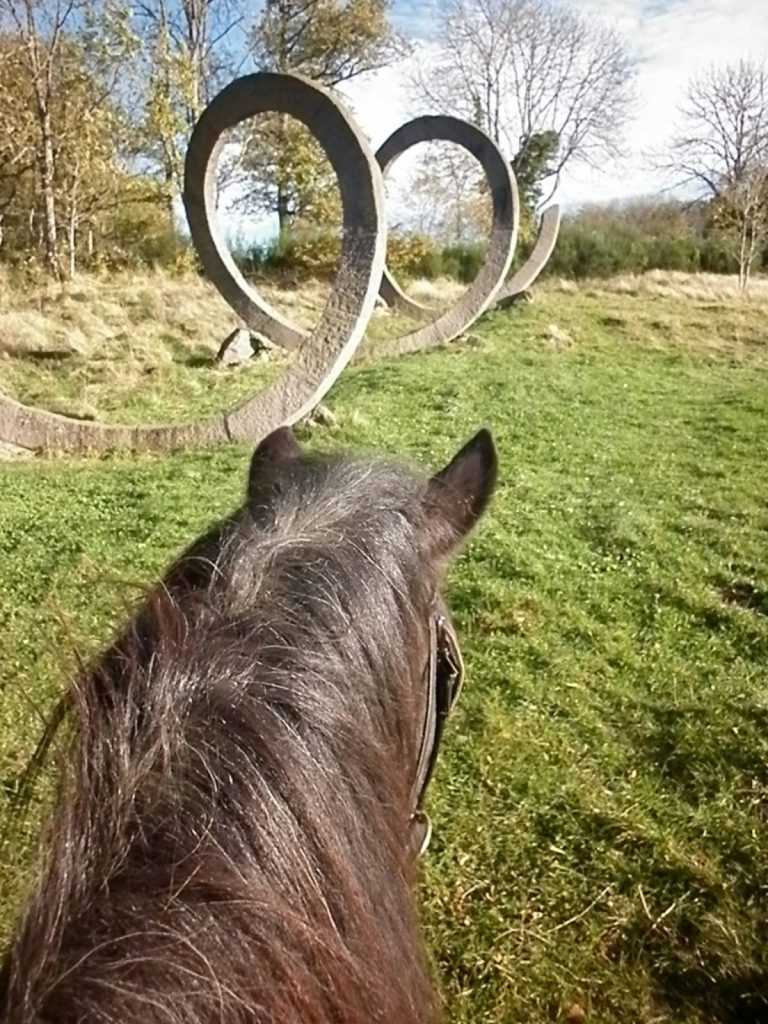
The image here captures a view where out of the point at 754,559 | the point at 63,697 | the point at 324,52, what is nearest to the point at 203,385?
the point at 754,559

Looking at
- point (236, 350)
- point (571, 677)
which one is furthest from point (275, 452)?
point (236, 350)

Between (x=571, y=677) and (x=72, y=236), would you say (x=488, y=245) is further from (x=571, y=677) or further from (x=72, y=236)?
(x=571, y=677)

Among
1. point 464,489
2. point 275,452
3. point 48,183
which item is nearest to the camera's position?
point 464,489

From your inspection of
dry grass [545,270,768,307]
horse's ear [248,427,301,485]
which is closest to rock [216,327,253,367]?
dry grass [545,270,768,307]

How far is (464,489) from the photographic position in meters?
1.76

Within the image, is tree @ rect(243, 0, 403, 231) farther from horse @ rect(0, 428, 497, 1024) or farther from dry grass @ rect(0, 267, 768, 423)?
horse @ rect(0, 428, 497, 1024)

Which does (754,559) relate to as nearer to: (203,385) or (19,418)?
(19,418)

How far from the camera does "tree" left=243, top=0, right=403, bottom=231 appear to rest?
2219 cm

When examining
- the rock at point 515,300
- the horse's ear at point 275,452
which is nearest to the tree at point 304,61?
the rock at point 515,300

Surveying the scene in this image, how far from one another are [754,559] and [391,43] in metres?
22.7

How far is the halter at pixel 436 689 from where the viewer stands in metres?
1.53

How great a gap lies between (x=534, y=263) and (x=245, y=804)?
19.3 meters

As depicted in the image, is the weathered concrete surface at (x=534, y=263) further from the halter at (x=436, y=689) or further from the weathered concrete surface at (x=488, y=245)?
the halter at (x=436, y=689)

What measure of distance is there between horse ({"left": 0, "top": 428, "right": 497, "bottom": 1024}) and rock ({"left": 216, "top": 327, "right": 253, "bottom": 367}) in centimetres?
1169
